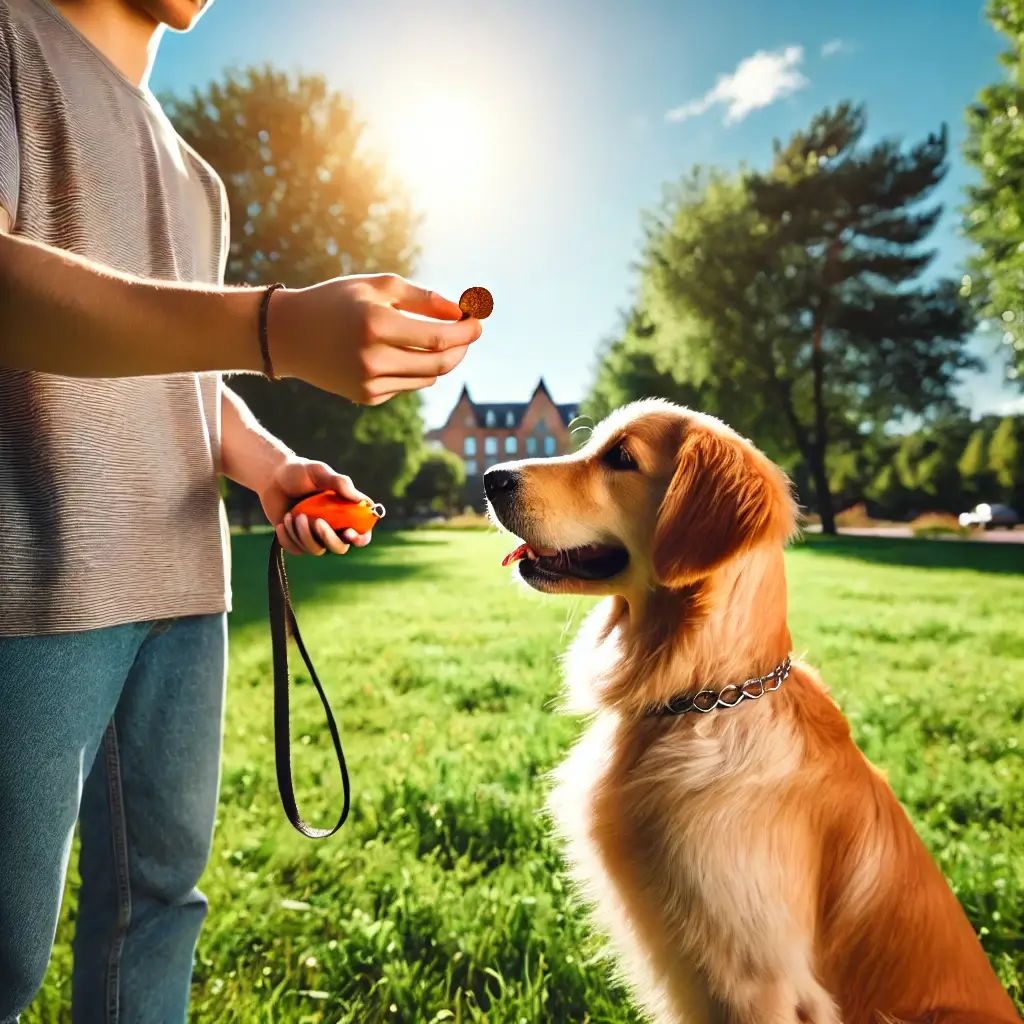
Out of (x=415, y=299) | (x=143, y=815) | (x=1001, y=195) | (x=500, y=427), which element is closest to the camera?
(x=415, y=299)

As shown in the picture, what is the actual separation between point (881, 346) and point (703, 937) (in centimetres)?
2021

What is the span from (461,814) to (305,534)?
221 cm

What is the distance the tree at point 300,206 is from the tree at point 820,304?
809 centimetres

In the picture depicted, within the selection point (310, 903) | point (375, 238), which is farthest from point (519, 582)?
point (375, 238)

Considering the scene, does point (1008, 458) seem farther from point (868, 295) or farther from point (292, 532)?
point (292, 532)

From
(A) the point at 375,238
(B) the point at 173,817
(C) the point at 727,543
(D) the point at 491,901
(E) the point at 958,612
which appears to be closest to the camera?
(B) the point at 173,817

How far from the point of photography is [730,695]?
181cm

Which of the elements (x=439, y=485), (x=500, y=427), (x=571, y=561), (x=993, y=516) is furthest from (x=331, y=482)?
(x=500, y=427)

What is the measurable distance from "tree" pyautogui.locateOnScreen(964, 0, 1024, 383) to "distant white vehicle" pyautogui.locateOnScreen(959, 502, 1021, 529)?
11.2ft

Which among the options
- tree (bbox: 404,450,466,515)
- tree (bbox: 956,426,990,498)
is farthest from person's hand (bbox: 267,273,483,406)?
tree (bbox: 404,450,466,515)

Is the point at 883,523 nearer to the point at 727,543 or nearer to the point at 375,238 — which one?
the point at 375,238

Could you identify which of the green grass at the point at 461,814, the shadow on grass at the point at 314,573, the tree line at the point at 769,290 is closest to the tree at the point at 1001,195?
the tree line at the point at 769,290

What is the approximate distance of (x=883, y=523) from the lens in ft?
64.5

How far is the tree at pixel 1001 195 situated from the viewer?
13.7 meters
